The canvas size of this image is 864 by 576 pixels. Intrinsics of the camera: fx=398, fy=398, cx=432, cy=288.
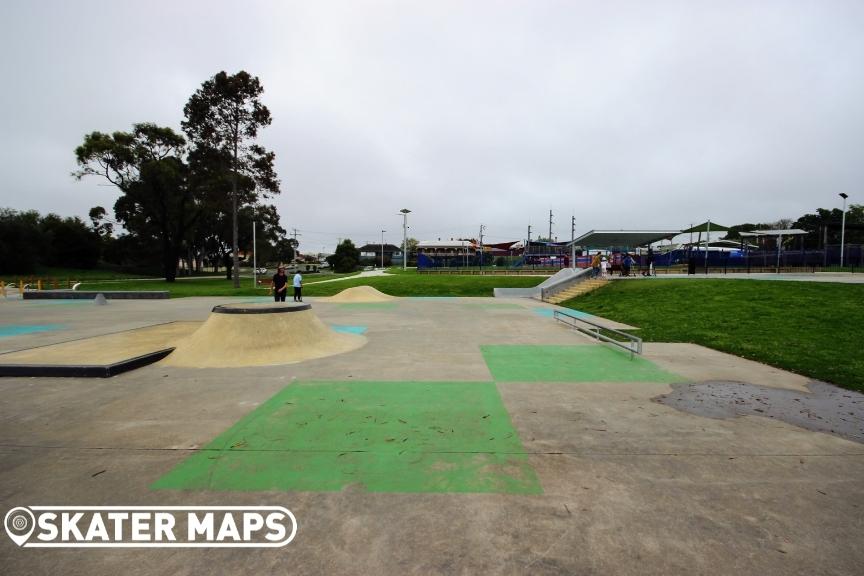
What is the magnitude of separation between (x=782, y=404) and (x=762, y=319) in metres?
7.99

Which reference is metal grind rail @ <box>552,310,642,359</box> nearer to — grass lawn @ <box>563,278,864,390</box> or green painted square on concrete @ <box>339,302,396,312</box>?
grass lawn @ <box>563,278,864,390</box>

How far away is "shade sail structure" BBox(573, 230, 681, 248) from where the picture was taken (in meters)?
25.4

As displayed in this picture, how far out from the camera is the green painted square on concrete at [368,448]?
3619 mm

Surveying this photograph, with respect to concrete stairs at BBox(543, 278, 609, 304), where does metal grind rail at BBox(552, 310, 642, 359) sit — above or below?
below

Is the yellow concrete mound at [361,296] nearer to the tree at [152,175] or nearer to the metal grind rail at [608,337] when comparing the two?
the metal grind rail at [608,337]

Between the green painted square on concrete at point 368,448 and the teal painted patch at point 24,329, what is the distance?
37.7 feet

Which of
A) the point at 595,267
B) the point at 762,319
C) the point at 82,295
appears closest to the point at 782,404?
the point at 762,319

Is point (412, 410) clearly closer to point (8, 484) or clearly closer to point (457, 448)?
point (457, 448)

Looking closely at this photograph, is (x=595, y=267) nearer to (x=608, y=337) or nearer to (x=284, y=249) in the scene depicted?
(x=608, y=337)

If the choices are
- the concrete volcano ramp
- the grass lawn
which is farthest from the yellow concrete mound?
the concrete volcano ramp

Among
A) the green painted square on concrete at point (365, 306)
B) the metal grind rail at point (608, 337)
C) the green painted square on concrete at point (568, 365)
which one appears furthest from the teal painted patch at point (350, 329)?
the metal grind rail at point (608, 337)

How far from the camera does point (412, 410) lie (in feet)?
18.0

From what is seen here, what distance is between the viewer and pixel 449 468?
3.88m

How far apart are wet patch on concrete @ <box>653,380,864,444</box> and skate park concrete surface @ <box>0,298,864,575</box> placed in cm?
12
